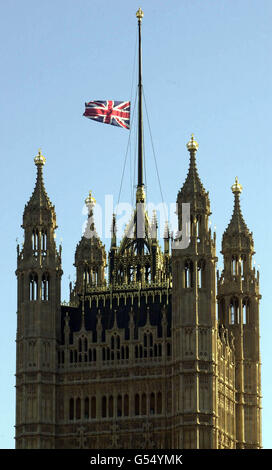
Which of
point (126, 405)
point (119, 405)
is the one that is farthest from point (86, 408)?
point (126, 405)

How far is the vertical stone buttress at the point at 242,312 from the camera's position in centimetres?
15825

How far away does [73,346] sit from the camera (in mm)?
152375

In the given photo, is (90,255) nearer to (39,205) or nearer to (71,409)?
(39,205)

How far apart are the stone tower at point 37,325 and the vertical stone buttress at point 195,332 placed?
845 cm

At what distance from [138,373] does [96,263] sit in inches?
530

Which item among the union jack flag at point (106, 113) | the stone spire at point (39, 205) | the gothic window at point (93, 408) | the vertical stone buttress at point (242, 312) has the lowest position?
the gothic window at point (93, 408)

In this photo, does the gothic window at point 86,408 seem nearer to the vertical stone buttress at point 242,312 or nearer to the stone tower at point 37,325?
the stone tower at point 37,325

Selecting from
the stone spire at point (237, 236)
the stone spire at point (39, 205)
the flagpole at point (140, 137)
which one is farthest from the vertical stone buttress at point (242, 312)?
the stone spire at point (39, 205)
